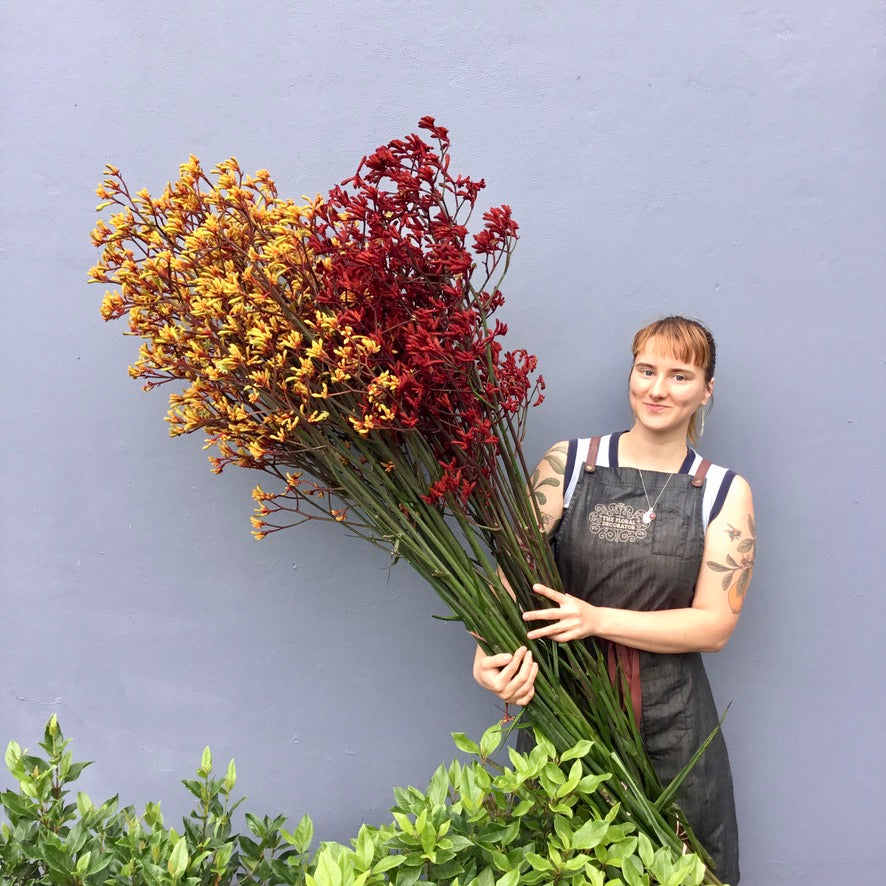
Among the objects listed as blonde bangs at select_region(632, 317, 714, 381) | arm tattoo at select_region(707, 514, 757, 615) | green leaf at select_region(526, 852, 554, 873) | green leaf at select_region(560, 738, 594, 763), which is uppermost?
blonde bangs at select_region(632, 317, 714, 381)

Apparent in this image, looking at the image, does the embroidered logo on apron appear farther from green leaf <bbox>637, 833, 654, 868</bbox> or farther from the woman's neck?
green leaf <bbox>637, 833, 654, 868</bbox>

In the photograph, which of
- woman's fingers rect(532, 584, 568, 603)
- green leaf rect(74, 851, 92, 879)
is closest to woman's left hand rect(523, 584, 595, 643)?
woman's fingers rect(532, 584, 568, 603)

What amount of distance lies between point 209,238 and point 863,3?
1460 millimetres

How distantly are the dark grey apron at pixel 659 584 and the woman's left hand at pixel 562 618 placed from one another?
0.13m

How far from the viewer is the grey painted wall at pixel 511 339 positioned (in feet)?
5.51

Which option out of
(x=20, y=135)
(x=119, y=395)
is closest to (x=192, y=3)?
(x=20, y=135)

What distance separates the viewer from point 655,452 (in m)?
1.51

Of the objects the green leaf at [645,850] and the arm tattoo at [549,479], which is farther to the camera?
the arm tattoo at [549,479]

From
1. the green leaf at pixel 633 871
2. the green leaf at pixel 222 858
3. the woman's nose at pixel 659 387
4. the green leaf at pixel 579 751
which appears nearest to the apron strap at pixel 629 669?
the green leaf at pixel 579 751

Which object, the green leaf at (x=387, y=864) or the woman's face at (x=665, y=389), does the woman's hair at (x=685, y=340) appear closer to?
the woman's face at (x=665, y=389)

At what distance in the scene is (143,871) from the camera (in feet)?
3.72

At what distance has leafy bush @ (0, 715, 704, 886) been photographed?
111 centimetres

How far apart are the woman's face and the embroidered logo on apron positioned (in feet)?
0.53

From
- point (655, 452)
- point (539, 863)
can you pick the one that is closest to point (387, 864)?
point (539, 863)
